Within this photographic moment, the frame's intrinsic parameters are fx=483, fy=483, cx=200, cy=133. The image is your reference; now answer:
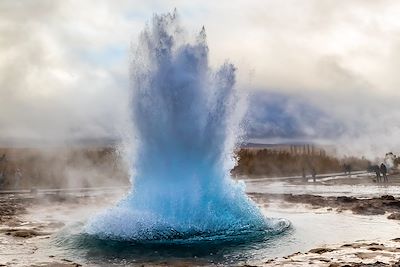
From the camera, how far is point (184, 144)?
1257 cm

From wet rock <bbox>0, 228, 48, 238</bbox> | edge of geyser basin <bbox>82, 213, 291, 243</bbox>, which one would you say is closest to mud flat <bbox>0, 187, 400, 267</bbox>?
wet rock <bbox>0, 228, 48, 238</bbox>

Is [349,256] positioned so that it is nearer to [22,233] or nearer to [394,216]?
[394,216]

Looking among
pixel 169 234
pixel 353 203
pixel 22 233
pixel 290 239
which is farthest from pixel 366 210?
pixel 22 233

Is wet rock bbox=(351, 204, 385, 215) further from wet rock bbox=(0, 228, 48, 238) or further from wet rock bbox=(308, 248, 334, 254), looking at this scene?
wet rock bbox=(0, 228, 48, 238)

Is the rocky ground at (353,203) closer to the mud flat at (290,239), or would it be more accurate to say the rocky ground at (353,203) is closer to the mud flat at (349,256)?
the mud flat at (290,239)

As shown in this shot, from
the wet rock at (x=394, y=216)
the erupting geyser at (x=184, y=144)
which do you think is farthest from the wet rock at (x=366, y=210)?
the erupting geyser at (x=184, y=144)

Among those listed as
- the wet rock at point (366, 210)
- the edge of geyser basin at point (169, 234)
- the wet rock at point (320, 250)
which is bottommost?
the wet rock at point (366, 210)

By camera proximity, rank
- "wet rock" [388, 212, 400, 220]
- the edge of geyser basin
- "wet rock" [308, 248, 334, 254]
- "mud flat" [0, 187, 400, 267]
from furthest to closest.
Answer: "wet rock" [388, 212, 400, 220], the edge of geyser basin, "wet rock" [308, 248, 334, 254], "mud flat" [0, 187, 400, 267]

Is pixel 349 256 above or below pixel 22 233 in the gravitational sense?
below

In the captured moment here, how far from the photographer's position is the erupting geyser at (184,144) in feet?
40.2

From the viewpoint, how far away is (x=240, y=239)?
1112 centimetres

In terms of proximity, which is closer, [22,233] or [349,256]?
[349,256]

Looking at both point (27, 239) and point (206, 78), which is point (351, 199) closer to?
point (206, 78)

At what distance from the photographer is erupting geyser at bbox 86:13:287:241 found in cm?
1225
